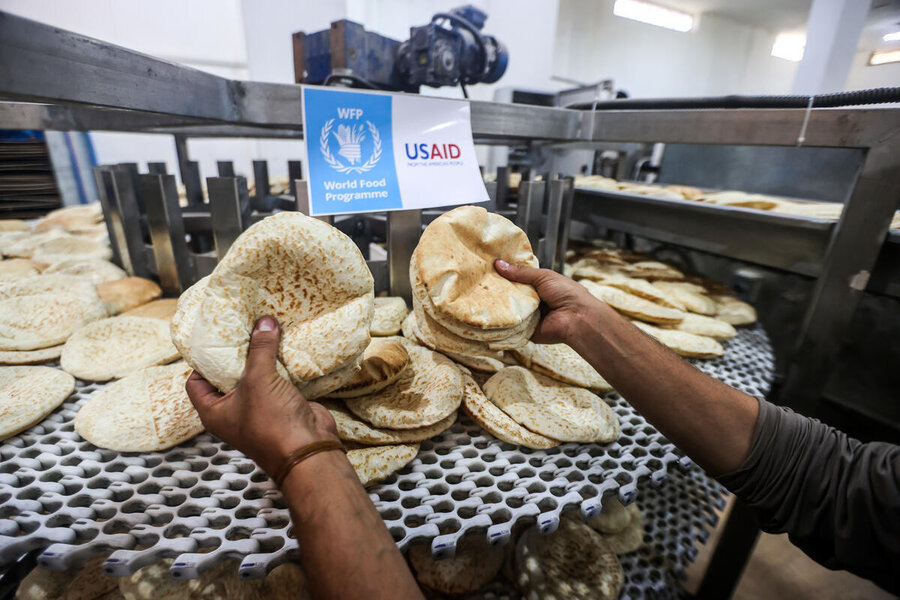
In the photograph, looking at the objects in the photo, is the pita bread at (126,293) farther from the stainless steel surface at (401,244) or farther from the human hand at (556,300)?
the human hand at (556,300)

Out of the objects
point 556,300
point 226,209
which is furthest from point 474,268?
point 226,209

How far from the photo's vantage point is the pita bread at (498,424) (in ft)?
3.20

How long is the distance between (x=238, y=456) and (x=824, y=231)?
1.88 meters

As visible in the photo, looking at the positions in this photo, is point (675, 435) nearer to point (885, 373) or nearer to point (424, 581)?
point (424, 581)

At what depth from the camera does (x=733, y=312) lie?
1.83 metres

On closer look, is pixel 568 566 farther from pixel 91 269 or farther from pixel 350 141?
Result: pixel 91 269

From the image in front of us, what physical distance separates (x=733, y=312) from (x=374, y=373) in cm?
169

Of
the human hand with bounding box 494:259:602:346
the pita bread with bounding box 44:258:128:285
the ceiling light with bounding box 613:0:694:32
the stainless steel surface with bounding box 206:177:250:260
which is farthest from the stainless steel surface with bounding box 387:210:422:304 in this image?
the ceiling light with bounding box 613:0:694:32

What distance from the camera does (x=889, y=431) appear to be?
1588 millimetres

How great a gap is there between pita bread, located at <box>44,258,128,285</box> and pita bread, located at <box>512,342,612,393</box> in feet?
5.54

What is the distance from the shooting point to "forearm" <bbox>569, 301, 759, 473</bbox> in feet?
2.88

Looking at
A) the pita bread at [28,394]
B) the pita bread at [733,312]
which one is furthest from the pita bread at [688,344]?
the pita bread at [28,394]

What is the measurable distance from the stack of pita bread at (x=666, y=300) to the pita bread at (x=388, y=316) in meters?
0.75

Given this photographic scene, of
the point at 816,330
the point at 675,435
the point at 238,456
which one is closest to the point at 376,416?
the point at 238,456
